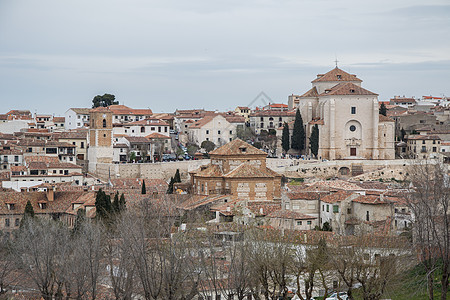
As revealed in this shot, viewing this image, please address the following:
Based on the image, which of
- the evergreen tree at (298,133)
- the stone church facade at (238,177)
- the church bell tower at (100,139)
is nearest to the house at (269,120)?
the evergreen tree at (298,133)

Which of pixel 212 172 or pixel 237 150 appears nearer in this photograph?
pixel 212 172

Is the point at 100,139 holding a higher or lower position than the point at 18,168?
higher

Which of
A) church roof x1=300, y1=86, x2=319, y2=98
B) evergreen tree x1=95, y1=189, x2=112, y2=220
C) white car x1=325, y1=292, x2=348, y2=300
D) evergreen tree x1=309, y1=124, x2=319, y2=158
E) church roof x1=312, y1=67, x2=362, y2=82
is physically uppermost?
church roof x1=312, y1=67, x2=362, y2=82

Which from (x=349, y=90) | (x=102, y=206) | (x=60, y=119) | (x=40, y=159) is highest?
(x=349, y=90)

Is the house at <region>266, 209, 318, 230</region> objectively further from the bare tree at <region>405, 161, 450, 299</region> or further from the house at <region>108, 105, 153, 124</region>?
the house at <region>108, 105, 153, 124</region>

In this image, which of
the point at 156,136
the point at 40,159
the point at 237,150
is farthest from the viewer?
the point at 156,136

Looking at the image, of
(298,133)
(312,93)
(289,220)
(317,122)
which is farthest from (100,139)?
(289,220)

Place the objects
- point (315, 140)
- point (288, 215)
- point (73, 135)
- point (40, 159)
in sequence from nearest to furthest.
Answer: point (288, 215) < point (40, 159) < point (73, 135) < point (315, 140)

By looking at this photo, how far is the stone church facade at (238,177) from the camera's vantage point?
175 feet

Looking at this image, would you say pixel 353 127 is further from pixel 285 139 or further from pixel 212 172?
pixel 212 172

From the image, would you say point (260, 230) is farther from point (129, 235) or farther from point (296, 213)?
point (296, 213)

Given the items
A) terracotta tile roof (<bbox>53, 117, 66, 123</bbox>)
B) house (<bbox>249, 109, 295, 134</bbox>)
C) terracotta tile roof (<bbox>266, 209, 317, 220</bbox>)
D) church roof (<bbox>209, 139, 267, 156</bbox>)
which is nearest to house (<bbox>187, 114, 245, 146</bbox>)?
house (<bbox>249, 109, 295, 134</bbox>)

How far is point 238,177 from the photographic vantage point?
53500mm

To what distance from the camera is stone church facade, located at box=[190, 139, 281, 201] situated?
53.4 meters
